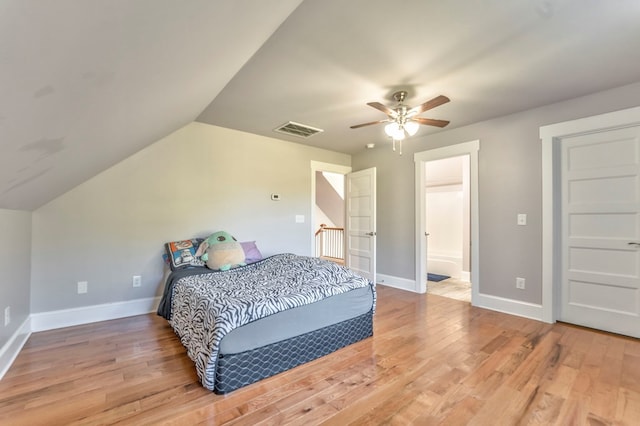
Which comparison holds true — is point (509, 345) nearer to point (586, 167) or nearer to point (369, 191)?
point (586, 167)

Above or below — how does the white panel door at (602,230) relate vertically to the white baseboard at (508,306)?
above

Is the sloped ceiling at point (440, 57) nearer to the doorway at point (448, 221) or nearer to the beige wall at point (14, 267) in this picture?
the beige wall at point (14, 267)

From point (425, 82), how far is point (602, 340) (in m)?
2.89

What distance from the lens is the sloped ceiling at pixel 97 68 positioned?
2.50ft

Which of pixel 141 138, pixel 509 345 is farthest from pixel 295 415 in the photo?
pixel 141 138

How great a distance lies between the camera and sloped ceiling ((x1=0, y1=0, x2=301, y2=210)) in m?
0.76

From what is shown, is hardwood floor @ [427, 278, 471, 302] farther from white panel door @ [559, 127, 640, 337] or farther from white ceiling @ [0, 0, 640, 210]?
white ceiling @ [0, 0, 640, 210]

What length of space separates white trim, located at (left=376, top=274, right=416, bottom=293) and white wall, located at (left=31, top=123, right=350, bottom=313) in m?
1.62

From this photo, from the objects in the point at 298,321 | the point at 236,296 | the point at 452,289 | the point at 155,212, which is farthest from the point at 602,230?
the point at 155,212

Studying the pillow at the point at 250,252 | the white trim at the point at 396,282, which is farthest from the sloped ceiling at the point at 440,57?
the white trim at the point at 396,282

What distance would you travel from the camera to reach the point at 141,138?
271 cm

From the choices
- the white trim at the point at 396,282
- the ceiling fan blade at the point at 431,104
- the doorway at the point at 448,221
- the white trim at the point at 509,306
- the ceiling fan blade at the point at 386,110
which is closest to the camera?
the ceiling fan blade at the point at 431,104

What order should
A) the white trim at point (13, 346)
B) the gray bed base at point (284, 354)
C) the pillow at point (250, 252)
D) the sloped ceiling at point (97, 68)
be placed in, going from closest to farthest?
the sloped ceiling at point (97, 68) → the gray bed base at point (284, 354) → the white trim at point (13, 346) → the pillow at point (250, 252)

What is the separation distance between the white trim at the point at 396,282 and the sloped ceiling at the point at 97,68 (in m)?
3.70
